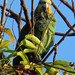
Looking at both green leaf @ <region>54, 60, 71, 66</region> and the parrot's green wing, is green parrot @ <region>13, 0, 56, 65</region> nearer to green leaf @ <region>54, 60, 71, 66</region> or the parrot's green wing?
the parrot's green wing

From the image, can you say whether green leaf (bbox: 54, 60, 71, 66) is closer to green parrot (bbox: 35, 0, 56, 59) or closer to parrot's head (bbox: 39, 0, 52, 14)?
green parrot (bbox: 35, 0, 56, 59)

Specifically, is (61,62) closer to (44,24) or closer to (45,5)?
(44,24)

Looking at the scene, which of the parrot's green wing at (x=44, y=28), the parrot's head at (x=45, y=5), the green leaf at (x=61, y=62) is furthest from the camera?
the parrot's head at (x=45, y=5)

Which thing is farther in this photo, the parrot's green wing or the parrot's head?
the parrot's head

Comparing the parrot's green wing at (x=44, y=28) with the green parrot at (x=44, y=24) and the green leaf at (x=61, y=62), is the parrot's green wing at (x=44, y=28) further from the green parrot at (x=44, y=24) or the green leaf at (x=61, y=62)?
the green leaf at (x=61, y=62)

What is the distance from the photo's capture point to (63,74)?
1.05m

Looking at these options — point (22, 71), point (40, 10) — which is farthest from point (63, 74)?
point (40, 10)

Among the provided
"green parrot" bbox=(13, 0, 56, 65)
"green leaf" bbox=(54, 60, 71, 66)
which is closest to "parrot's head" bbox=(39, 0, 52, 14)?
"green parrot" bbox=(13, 0, 56, 65)

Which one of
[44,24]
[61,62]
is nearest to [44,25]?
[44,24]

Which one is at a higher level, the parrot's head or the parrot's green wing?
the parrot's head

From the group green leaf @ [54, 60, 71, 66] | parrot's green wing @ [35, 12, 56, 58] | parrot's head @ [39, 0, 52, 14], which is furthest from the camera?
parrot's head @ [39, 0, 52, 14]

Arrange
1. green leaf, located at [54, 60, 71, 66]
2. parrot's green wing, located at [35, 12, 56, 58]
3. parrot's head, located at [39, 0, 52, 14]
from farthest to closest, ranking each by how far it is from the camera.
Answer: parrot's head, located at [39, 0, 52, 14] → parrot's green wing, located at [35, 12, 56, 58] → green leaf, located at [54, 60, 71, 66]

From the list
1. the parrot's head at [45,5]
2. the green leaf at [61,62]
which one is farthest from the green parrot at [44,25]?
the green leaf at [61,62]

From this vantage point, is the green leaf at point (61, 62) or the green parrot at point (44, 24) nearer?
the green leaf at point (61, 62)
